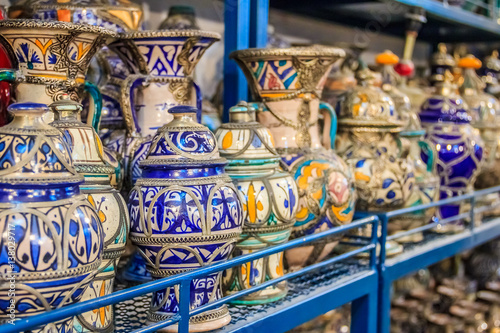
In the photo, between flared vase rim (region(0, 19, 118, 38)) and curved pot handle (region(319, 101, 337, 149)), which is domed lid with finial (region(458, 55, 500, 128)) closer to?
curved pot handle (region(319, 101, 337, 149))

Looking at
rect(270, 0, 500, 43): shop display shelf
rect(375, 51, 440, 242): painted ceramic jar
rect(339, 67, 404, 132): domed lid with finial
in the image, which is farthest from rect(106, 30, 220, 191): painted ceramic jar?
rect(270, 0, 500, 43): shop display shelf

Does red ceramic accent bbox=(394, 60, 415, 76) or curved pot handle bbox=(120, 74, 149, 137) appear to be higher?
red ceramic accent bbox=(394, 60, 415, 76)

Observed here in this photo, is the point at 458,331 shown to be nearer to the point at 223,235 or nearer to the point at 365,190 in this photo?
the point at 365,190

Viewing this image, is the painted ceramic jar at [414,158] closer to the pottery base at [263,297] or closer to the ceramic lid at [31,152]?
the pottery base at [263,297]

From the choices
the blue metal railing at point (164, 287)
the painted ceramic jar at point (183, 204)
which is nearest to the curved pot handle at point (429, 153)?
the blue metal railing at point (164, 287)

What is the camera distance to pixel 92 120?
2.30 ft

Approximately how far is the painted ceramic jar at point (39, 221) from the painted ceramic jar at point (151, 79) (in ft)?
0.77

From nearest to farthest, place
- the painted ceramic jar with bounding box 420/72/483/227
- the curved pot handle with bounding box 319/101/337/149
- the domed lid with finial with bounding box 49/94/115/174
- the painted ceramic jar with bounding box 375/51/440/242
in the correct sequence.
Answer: the domed lid with finial with bounding box 49/94/115/174 → the curved pot handle with bounding box 319/101/337/149 → the painted ceramic jar with bounding box 375/51/440/242 → the painted ceramic jar with bounding box 420/72/483/227

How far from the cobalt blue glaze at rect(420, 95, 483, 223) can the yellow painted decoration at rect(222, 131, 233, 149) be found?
2.05 feet

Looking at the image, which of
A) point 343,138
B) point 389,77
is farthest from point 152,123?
point 389,77

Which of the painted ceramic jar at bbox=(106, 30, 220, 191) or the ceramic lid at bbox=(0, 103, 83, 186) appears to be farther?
the painted ceramic jar at bbox=(106, 30, 220, 191)

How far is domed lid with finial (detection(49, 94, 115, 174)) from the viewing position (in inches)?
23.7

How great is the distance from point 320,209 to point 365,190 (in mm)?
183

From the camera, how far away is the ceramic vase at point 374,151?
1017 millimetres
